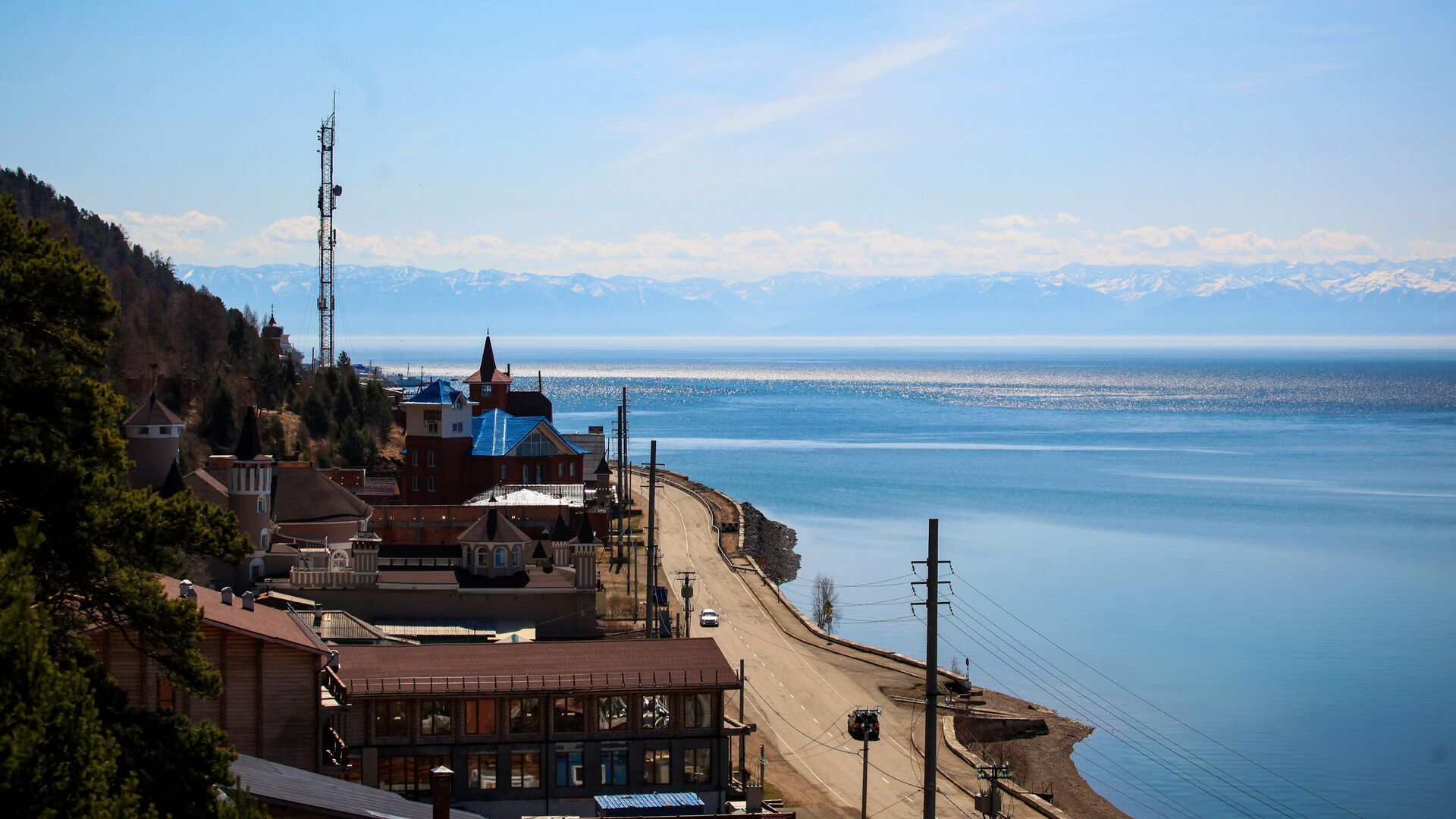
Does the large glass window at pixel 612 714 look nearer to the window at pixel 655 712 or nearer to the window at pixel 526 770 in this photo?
the window at pixel 655 712

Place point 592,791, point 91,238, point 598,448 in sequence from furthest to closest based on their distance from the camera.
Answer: point 91,238 → point 598,448 → point 592,791

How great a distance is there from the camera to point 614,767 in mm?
27938

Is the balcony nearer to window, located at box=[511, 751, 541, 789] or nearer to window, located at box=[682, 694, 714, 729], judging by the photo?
window, located at box=[511, 751, 541, 789]

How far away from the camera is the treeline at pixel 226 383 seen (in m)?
82.9

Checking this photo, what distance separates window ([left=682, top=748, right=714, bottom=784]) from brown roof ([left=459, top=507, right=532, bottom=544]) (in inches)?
632

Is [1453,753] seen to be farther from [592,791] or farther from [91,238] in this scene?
[91,238]

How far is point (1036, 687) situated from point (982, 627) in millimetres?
10730

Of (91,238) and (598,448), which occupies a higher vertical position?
(91,238)

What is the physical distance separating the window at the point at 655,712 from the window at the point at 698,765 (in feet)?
2.53

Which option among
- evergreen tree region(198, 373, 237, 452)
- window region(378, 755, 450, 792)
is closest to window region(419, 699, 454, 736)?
window region(378, 755, 450, 792)

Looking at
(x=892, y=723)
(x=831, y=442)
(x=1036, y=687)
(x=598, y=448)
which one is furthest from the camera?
(x=831, y=442)

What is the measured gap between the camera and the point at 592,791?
2759cm

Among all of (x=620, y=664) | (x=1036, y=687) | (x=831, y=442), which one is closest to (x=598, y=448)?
(x=1036, y=687)

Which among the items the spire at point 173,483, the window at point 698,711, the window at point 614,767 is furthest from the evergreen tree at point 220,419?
the window at point 698,711
